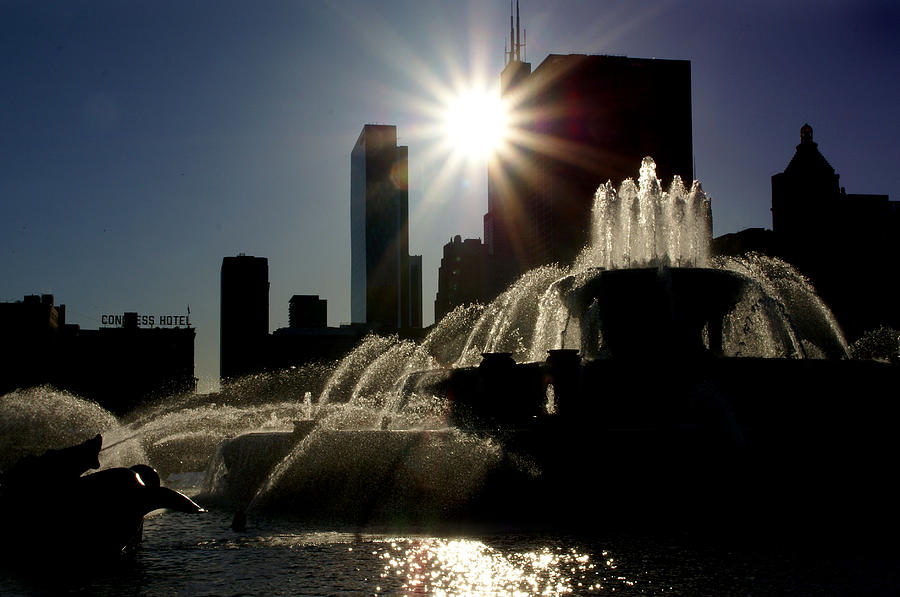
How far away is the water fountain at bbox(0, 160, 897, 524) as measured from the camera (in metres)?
14.9

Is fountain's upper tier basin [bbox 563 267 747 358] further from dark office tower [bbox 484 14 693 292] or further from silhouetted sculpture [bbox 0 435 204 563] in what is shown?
dark office tower [bbox 484 14 693 292]

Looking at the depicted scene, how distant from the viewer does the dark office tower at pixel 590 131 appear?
167500 mm

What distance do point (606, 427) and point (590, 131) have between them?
155790mm

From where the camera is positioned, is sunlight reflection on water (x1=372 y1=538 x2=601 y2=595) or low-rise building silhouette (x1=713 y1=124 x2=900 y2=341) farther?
low-rise building silhouette (x1=713 y1=124 x2=900 y2=341)

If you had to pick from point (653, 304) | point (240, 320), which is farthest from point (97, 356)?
point (653, 304)

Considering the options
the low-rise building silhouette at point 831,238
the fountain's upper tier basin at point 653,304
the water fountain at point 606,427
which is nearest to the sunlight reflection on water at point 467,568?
the water fountain at point 606,427

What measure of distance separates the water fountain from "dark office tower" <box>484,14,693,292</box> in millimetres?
138273

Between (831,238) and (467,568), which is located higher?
(831,238)

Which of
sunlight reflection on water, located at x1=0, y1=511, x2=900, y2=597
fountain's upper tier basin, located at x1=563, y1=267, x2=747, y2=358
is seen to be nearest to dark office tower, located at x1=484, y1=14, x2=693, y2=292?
fountain's upper tier basin, located at x1=563, y1=267, x2=747, y2=358

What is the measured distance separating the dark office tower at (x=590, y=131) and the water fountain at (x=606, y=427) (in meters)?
138

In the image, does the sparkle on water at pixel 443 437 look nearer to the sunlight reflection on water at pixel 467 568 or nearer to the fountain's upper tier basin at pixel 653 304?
the sunlight reflection on water at pixel 467 568

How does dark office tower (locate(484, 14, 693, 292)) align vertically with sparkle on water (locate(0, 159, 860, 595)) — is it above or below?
above

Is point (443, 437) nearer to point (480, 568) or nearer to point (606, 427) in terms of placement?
point (606, 427)

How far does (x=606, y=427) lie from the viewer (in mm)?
16578
